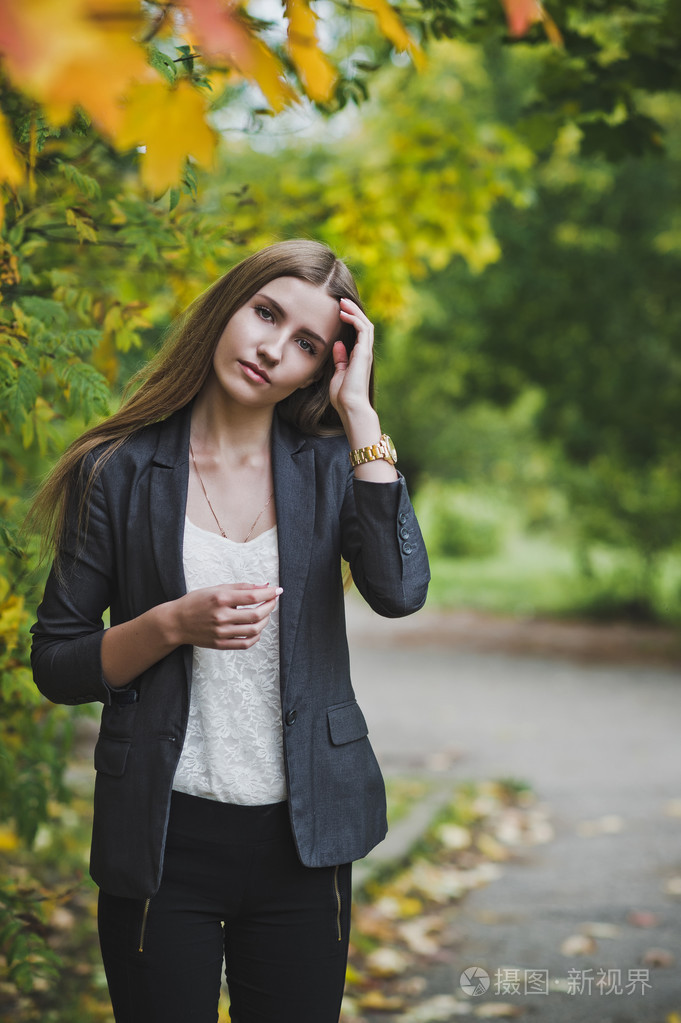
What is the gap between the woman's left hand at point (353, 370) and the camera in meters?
1.88

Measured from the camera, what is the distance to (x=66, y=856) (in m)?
4.50

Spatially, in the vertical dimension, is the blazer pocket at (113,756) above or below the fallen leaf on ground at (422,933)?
above

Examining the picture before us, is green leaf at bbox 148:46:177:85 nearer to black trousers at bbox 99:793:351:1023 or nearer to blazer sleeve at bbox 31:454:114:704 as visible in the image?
blazer sleeve at bbox 31:454:114:704

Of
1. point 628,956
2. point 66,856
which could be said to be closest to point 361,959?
point 628,956

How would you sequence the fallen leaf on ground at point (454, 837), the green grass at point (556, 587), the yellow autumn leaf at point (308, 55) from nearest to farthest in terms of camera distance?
the yellow autumn leaf at point (308, 55) < the fallen leaf on ground at point (454, 837) < the green grass at point (556, 587)

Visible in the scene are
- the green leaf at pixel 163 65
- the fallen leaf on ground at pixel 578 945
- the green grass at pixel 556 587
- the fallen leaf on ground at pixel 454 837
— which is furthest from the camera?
the green grass at pixel 556 587

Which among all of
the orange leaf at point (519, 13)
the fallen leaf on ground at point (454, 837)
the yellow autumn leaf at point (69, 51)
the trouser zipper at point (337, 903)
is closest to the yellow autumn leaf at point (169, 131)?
the yellow autumn leaf at point (69, 51)

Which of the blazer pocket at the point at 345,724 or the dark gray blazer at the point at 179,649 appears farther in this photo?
the blazer pocket at the point at 345,724

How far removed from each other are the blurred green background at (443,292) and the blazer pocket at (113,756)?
577mm

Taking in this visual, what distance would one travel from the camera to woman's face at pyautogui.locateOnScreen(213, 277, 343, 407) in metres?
1.85

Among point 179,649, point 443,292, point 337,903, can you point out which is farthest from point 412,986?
point 443,292

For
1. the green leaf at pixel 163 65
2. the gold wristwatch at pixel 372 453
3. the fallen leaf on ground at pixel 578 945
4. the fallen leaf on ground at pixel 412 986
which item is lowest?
the fallen leaf on ground at pixel 578 945

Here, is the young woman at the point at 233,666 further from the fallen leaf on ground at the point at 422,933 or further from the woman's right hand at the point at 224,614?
the fallen leaf on ground at the point at 422,933

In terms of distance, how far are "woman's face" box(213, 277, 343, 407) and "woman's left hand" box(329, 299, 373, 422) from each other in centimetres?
Result: 3
